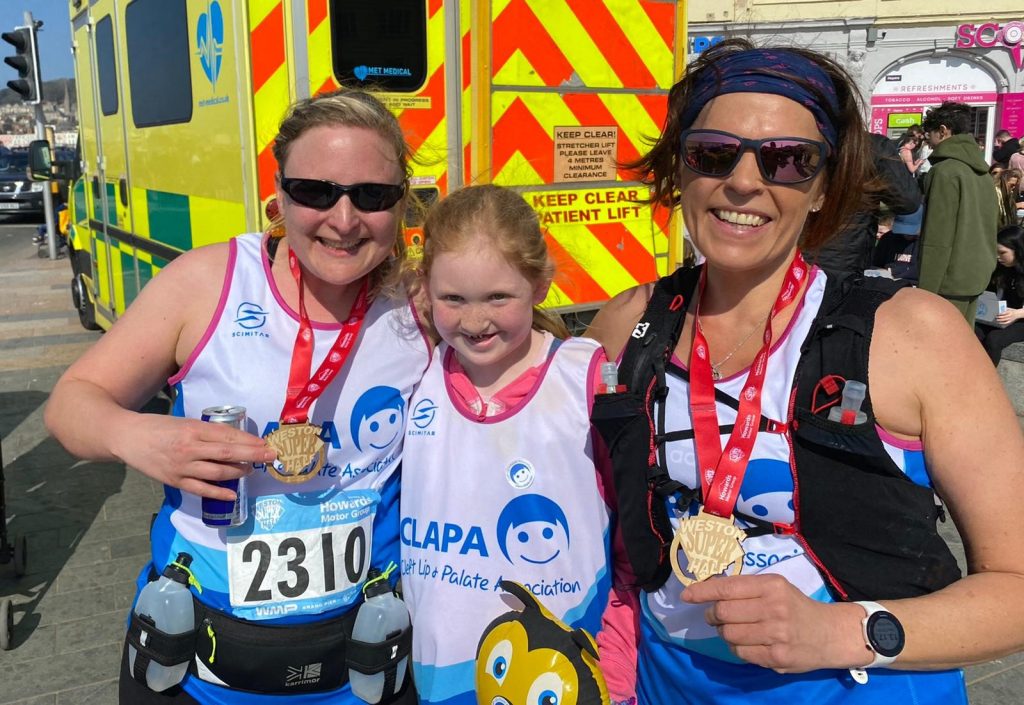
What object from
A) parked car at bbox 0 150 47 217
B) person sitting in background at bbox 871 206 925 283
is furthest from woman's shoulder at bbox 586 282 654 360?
parked car at bbox 0 150 47 217

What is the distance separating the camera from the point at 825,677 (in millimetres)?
1393

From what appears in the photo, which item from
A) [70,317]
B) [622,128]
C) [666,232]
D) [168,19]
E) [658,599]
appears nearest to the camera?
[658,599]

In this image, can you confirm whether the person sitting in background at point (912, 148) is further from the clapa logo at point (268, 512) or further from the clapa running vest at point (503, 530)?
the clapa logo at point (268, 512)

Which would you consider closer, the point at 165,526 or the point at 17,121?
the point at 165,526

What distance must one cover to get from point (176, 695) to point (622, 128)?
340 cm

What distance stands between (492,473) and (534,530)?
143 millimetres

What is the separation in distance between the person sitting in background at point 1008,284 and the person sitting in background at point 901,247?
2.15 feet

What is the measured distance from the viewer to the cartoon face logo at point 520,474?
5.60 ft

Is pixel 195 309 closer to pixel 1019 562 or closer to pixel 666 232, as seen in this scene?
pixel 1019 562

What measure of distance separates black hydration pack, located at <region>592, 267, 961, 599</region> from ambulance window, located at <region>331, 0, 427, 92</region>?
241 cm

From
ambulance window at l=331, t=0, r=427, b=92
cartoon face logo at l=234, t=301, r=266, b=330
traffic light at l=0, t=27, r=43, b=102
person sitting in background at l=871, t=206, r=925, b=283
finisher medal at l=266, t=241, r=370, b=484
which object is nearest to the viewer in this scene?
finisher medal at l=266, t=241, r=370, b=484

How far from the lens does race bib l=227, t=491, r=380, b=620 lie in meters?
1.74

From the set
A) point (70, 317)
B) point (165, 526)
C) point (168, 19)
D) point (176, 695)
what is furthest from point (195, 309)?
point (70, 317)

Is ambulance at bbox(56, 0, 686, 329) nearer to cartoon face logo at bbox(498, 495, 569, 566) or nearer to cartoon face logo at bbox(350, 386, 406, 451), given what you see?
cartoon face logo at bbox(350, 386, 406, 451)
